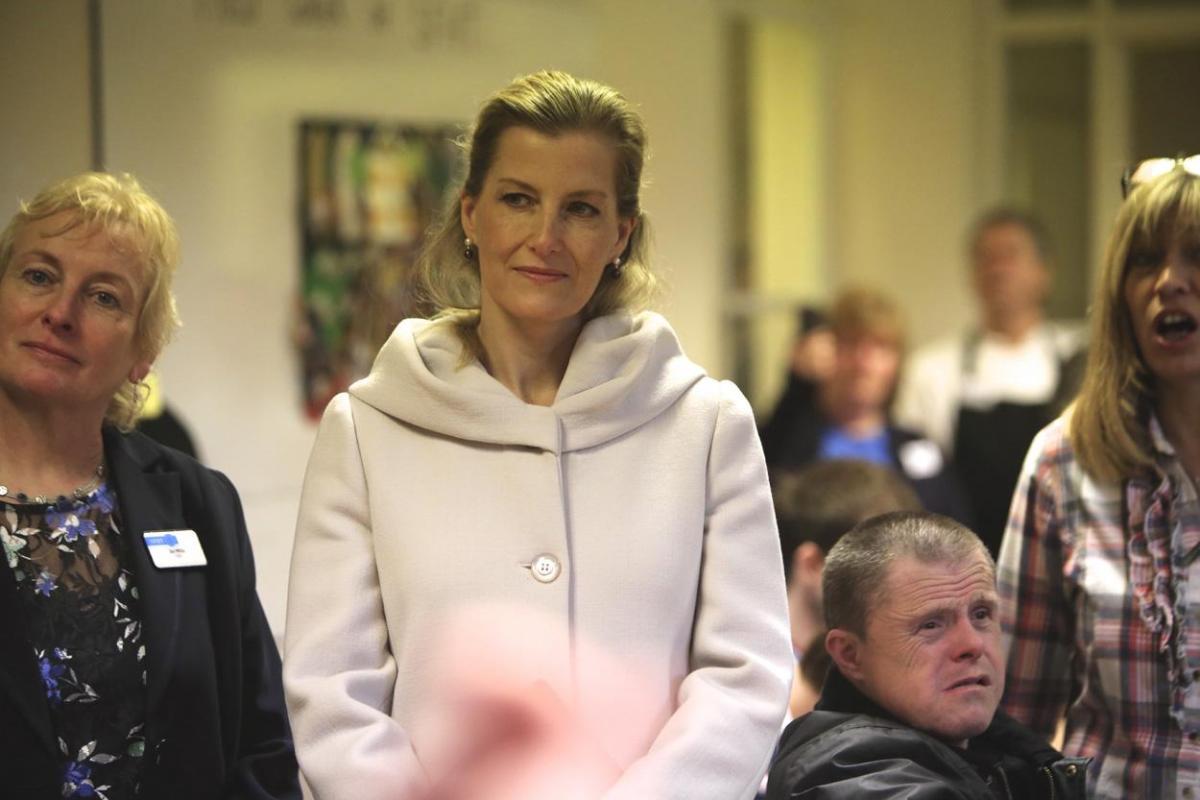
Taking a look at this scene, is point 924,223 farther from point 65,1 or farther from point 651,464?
point 651,464

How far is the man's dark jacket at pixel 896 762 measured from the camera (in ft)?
7.16

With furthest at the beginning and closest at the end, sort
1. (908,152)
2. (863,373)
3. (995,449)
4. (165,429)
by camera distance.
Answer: (908,152)
(863,373)
(995,449)
(165,429)

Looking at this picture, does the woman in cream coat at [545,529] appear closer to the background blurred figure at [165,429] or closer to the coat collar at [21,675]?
the coat collar at [21,675]

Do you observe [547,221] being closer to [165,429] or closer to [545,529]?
[545,529]

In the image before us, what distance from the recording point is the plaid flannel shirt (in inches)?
96.8

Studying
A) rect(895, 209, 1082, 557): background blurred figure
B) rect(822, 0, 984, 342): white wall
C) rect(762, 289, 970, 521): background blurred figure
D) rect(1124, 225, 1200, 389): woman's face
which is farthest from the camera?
rect(822, 0, 984, 342): white wall

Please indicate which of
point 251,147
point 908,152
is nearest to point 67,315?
point 251,147

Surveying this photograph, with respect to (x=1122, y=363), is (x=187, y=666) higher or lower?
lower

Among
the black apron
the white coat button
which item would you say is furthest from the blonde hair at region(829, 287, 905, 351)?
the white coat button

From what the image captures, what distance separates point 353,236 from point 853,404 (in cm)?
182

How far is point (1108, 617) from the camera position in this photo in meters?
2.53

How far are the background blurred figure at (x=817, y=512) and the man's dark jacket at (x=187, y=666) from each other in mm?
1080

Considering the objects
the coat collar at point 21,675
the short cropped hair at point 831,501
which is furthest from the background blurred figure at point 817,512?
the coat collar at point 21,675

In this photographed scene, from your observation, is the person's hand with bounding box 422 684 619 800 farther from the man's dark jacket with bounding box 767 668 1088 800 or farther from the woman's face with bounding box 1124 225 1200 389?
the woman's face with bounding box 1124 225 1200 389
